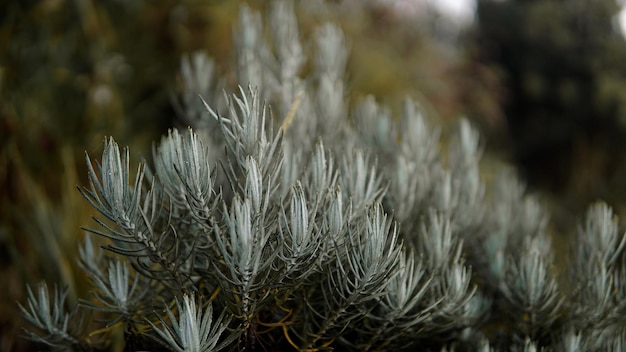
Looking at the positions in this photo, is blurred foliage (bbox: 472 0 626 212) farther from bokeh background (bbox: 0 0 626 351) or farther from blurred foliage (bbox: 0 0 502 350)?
blurred foliage (bbox: 0 0 502 350)

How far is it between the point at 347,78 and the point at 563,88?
281 centimetres

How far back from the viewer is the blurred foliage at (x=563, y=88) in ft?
10.8

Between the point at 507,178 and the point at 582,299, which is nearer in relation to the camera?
the point at 582,299

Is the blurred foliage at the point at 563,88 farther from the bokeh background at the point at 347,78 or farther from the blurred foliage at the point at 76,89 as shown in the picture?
the blurred foliage at the point at 76,89

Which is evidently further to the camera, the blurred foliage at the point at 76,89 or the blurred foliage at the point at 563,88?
the blurred foliage at the point at 563,88

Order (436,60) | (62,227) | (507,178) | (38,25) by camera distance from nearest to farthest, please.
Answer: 1. (507,178)
2. (62,227)
3. (38,25)
4. (436,60)

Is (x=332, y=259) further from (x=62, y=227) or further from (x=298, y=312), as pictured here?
(x=62, y=227)

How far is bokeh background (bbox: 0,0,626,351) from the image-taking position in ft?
5.18

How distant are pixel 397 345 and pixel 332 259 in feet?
0.63

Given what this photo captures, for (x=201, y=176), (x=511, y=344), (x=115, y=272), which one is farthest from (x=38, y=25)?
(x=511, y=344)

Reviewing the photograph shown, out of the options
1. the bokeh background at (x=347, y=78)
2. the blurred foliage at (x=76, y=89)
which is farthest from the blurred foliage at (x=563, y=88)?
the blurred foliage at (x=76, y=89)

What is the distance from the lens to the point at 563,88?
11.6 ft

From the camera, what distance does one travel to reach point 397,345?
750mm

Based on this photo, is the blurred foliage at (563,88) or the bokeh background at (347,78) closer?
the bokeh background at (347,78)
